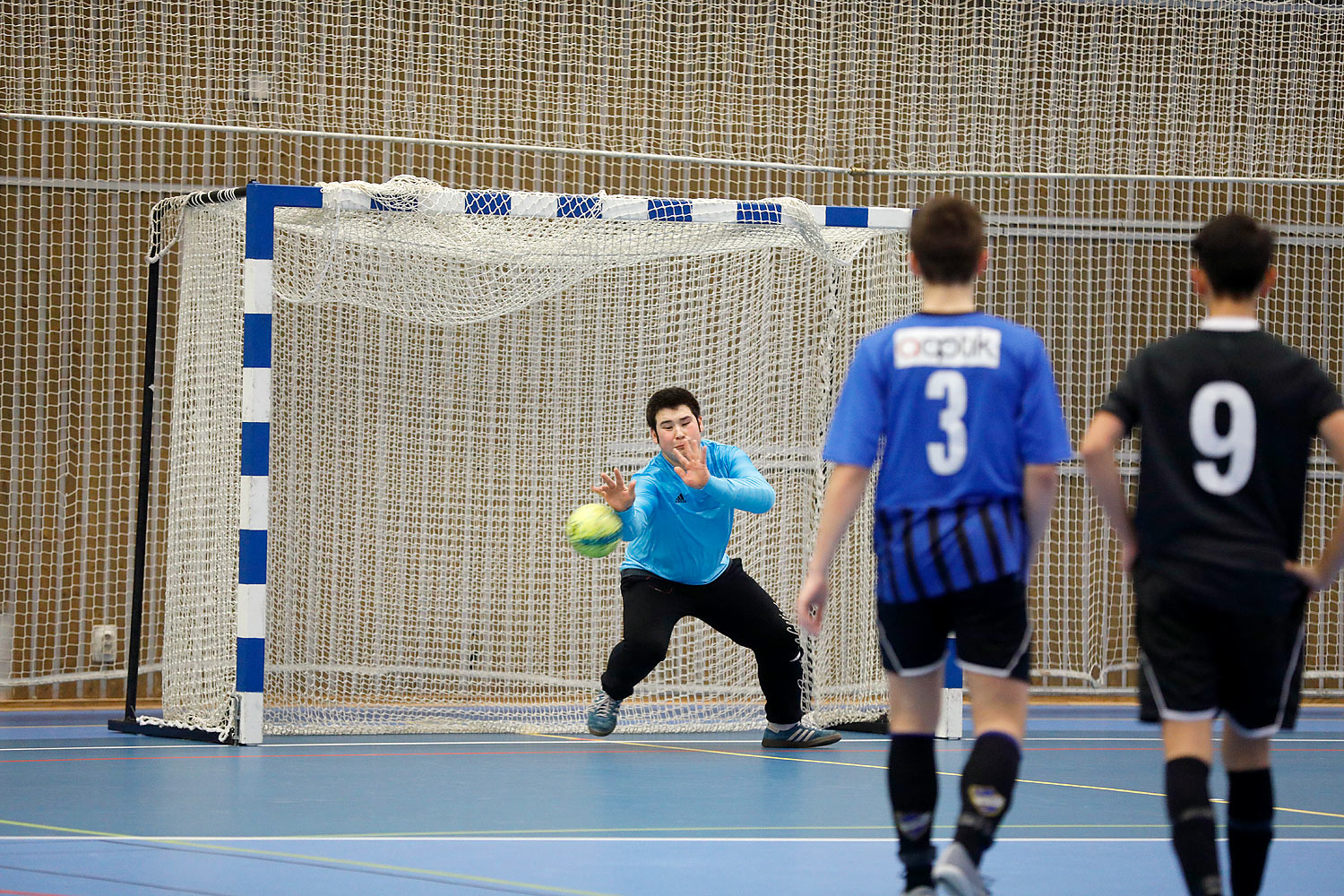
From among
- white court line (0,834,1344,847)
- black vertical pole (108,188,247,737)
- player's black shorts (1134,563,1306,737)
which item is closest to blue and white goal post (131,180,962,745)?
black vertical pole (108,188,247,737)

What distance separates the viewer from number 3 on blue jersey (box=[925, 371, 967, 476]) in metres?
3.47

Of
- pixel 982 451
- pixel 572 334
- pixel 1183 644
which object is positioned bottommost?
pixel 1183 644

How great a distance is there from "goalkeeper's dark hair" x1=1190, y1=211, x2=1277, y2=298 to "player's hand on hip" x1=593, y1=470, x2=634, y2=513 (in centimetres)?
311

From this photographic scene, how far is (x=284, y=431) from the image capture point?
8.53 meters

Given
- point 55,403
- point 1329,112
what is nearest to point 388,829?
point 55,403

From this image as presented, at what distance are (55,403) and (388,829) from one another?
18.3 feet

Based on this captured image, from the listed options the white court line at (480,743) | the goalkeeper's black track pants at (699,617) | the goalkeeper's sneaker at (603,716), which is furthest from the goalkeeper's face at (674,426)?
the white court line at (480,743)

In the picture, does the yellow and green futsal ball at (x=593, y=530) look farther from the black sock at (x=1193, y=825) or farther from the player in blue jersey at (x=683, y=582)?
the black sock at (x=1193, y=825)

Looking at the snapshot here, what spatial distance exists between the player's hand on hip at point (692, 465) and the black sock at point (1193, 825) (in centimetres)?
305

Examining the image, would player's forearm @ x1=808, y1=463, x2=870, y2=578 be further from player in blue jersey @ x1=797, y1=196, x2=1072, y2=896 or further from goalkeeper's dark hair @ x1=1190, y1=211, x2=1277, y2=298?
goalkeeper's dark hair @ x1=1190, y1=211, x2=1277, y2=298

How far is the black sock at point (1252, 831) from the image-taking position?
3416 mm

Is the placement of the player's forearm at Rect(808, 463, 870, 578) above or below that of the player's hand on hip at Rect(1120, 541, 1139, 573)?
above

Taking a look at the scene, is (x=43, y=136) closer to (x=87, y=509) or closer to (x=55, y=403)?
(x=55, y=403)

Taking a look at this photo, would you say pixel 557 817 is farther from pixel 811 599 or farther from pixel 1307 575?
pixel 1307 575
